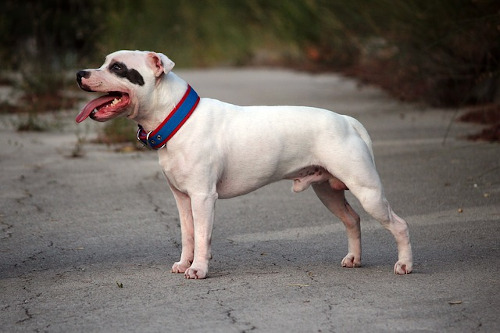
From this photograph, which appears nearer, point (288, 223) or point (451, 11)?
point (288, 223)

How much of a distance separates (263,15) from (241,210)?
23.9m

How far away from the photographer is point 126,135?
11.5m

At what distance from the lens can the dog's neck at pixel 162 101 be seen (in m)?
5.55

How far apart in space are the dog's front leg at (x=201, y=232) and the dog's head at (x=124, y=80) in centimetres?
63

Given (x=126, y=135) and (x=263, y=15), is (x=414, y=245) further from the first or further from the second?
(x=263, y=15)

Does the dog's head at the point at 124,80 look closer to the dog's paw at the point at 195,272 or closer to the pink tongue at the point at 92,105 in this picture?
the pink tongue at the point at 92,105

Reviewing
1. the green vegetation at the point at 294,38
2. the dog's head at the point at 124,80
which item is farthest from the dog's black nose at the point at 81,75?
the green vegetation at the point at 294,38

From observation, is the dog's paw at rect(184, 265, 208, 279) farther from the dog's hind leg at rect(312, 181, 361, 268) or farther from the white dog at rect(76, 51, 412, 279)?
the dog's hind leg at rect(312, 181, 361, 268)

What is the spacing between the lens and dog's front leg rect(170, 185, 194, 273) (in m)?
5.64

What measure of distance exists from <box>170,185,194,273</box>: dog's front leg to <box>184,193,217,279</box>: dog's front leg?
17 centimetres

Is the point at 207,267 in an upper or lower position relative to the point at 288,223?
upper

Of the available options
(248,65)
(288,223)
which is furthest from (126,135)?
(248,65)

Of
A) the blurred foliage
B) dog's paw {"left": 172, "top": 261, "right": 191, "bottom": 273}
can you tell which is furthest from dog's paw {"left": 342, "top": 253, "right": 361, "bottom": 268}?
the blurred foliage

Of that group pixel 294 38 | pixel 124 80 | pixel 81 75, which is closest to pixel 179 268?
pixel 124 80
